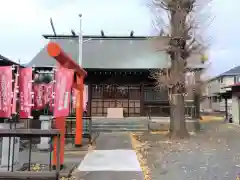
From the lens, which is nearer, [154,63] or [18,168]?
[18,168]

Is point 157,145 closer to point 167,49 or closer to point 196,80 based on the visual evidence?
point 167,49

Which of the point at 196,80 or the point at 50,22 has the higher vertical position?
the point at 50,22

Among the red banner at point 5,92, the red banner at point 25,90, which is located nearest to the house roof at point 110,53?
the red banner at point 25,90

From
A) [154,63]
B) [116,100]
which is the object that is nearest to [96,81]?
[116,100]

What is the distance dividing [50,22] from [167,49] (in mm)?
17235

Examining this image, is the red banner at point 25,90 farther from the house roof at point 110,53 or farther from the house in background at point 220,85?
the house in background at point 220,85

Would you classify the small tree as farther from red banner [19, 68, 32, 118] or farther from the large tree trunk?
red banner [19, 68, 32, 118]

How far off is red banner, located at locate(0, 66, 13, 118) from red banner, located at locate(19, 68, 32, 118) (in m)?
0.49

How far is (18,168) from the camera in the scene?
8.33 meters

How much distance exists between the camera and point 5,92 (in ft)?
30.8

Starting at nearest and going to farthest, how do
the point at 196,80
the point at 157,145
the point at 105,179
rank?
1. the point at 105,179
2. the point at 157,145
3. the point at 196,80

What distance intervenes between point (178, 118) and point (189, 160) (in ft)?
19.2

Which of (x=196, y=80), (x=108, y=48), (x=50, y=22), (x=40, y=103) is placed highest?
(x=50, y=22)

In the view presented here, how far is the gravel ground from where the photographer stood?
7582 mm
